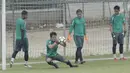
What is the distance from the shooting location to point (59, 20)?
1733 centimetres

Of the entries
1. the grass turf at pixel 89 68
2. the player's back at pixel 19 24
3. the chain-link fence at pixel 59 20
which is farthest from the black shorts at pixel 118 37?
the player's back at pixel 19 24

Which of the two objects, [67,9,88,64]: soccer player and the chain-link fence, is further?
the chain-link fence

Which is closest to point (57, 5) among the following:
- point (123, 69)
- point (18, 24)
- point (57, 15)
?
point (57, 15)

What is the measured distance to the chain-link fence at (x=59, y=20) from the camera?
54.8 ft

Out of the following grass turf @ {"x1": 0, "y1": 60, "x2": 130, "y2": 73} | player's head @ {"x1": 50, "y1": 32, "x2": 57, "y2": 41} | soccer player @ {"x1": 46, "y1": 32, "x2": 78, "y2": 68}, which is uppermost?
player's head @ {"x1": 50, "y1": 32, "x2": 57, "y2": 41}

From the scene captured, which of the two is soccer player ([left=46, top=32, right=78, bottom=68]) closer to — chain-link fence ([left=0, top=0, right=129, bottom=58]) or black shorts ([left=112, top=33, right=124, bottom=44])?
black shorts ([left=112, top=33, right=124, bottom=44])

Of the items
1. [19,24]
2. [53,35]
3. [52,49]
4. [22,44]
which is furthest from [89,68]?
[19,24]

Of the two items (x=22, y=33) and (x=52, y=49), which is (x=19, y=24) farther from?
(x=52, y=49)

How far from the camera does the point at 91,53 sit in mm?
17641

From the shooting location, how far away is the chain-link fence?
16703mm

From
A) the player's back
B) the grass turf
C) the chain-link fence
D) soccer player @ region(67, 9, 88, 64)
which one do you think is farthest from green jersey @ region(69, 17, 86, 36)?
the chain-link fence

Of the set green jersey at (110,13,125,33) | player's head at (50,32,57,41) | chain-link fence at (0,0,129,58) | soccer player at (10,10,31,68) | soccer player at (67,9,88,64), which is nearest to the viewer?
player's head at (50,32,57,41)

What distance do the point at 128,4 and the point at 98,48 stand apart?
2177mm

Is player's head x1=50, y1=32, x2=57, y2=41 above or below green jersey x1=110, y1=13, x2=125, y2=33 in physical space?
below
